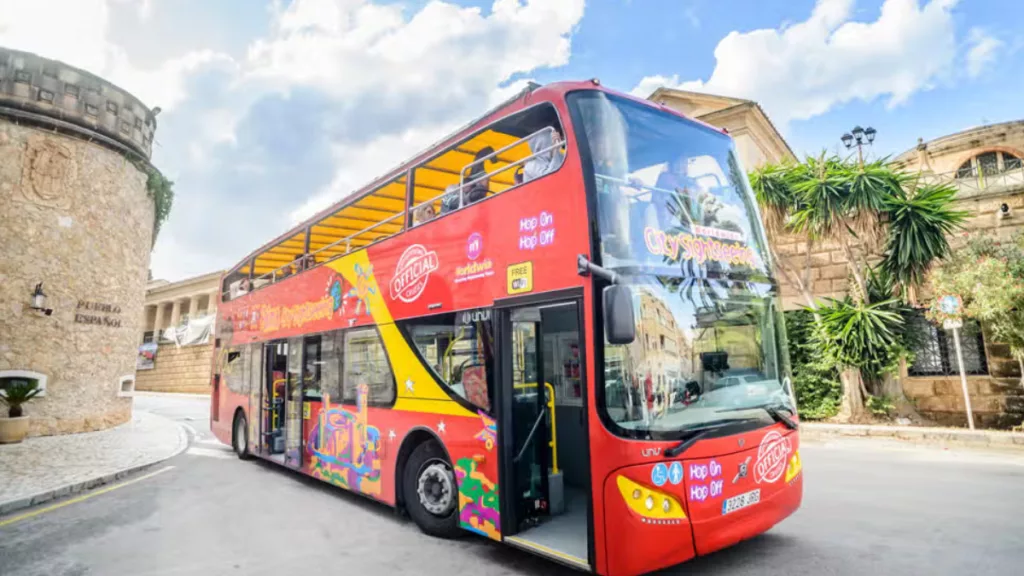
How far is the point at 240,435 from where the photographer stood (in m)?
10.6

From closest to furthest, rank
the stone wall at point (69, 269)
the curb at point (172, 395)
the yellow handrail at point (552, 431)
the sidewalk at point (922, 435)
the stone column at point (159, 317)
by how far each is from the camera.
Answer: the yellow handrail at point (552, 431)
the sidewalk at point (922, 435)
the stone wall at point (69, 269)
the curb at point (172, 395)
the stone column at point (159, 317)

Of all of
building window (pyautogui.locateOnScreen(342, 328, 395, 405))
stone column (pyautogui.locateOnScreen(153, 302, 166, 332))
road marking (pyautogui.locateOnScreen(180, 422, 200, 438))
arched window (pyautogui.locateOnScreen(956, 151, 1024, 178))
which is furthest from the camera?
stone column (pyautogui.locateOnScreen(153, 302, 166, 332))

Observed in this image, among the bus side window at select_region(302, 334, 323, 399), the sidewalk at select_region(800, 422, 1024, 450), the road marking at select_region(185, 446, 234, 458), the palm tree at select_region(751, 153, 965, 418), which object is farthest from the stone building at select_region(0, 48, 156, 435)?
the sidewalk at select_region(800, 422, 1024, 450)

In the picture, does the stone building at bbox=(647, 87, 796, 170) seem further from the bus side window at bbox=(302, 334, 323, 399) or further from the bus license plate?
the bus license plate

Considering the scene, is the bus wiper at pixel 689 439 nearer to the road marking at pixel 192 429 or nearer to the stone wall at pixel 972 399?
the stone wall at pixel 972 399

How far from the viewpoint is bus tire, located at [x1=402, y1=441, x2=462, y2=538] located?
16.7ft

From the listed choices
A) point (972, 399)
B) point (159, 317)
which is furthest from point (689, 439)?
point (159, 317)

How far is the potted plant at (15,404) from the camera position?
12242 mm

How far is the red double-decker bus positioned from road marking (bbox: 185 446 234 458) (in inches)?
229

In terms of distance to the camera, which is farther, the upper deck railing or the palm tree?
the palm tree

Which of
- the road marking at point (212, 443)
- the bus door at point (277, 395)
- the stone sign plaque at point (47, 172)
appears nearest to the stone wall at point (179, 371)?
the stone sign plaque at point (47, 172)

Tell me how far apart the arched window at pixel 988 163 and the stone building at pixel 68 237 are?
34.7 meters

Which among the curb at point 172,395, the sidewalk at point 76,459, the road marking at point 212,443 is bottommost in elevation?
the road marking at point 212,443

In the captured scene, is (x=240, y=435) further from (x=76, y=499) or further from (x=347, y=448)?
(x=347, y=448)
